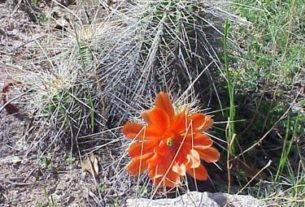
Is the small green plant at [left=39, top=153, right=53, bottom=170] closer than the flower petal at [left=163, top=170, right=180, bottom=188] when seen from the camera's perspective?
No

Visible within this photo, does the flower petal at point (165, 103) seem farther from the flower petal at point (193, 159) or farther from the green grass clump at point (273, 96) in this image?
the green grass clump at point (273, 96)

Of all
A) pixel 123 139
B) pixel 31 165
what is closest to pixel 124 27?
pixel 123 139

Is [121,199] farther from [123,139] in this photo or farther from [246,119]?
[246,119]

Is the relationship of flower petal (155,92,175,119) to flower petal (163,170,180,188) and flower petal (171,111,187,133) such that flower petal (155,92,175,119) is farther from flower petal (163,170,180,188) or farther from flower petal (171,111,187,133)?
flower petal (163,170,180,188)

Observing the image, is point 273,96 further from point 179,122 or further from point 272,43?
point 179,122

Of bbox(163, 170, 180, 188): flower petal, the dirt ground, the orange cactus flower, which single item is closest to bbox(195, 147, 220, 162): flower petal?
the orange cactus flower

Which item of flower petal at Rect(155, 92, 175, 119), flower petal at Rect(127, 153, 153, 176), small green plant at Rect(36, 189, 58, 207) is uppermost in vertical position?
flower petal at Rect(155, 92, 175, 119)

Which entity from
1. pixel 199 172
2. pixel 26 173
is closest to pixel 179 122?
pixel 199 172
